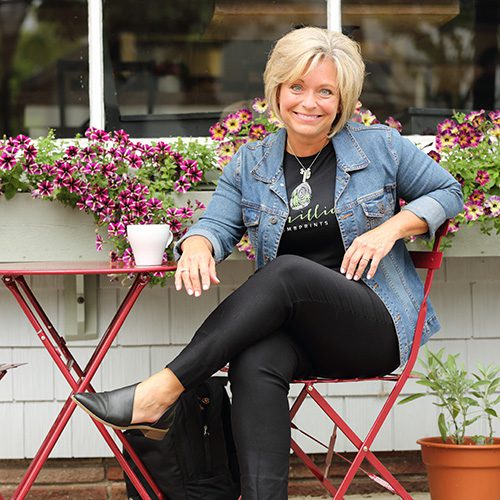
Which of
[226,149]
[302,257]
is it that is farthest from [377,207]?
[226,149]

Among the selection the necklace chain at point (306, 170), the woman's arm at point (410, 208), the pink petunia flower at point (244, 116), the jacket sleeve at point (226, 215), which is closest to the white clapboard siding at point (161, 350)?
the pink petunia flower at point (244, 116)

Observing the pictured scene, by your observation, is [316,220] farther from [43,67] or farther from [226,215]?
[43,67]

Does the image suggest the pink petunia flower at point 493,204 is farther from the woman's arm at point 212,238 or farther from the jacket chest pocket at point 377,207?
the woman's arm at point 212,238

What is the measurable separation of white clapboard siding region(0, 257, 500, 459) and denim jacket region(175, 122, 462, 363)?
0.71m

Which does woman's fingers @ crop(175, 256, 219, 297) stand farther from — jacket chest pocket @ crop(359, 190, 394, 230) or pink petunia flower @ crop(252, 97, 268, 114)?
pink petunia flower @ crop(252, 97, 268, 114)

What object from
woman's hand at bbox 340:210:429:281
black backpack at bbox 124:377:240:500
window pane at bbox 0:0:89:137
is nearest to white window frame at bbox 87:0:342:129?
window pane at bbox 0:0:89:137

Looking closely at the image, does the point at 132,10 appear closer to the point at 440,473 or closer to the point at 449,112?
the point at 449,112

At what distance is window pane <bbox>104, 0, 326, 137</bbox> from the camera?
12.1 ft

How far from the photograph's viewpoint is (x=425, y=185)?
2.80 m

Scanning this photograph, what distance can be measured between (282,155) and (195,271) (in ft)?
1.63

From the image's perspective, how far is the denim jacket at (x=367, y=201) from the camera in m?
2.75

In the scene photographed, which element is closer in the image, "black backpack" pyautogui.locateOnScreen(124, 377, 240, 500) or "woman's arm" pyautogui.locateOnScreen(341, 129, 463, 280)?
"woman's arm" pyautogui.locateOnScreen(341, 129, 463, 280)

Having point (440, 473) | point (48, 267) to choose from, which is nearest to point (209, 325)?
point (48, 267)

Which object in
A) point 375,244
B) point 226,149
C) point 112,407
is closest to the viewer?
point 112,407
